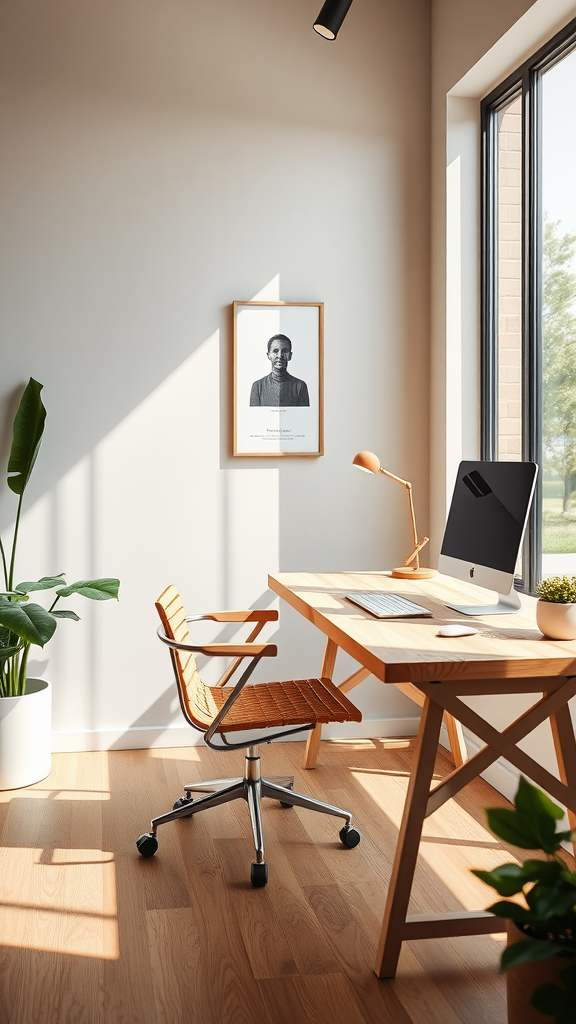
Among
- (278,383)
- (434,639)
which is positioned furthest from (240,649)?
(278,383)

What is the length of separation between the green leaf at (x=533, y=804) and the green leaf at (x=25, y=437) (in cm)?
255

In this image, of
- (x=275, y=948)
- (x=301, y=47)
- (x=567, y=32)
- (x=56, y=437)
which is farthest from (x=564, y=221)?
(x=275, y=948)

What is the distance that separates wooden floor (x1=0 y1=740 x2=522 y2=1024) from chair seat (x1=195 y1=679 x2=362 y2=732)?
45 cm

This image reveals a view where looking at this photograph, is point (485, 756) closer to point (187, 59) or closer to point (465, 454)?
point (465, 454)

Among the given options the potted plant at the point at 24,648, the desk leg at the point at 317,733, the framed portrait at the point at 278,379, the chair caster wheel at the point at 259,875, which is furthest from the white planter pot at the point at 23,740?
the framed portrait at the point at 278,379

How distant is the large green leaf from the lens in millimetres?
2908

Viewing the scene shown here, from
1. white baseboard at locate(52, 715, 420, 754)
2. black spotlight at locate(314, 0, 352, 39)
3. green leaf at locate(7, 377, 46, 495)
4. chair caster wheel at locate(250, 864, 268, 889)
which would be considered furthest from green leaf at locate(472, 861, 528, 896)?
black spotlight at locate(314, 0, 352, 39)

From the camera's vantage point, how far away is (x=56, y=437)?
3.70m

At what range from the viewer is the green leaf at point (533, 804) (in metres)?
1.44

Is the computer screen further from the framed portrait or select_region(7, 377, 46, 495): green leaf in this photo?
select_region(7, 377, 46, 495): green leaf

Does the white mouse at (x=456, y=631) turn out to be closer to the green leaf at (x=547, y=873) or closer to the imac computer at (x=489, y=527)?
the imac computer at (x=489, y=527)

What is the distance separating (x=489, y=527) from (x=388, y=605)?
387 millimetres

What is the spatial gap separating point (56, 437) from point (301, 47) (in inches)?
77.8

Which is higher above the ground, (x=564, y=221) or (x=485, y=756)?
(x=564, y=221)
